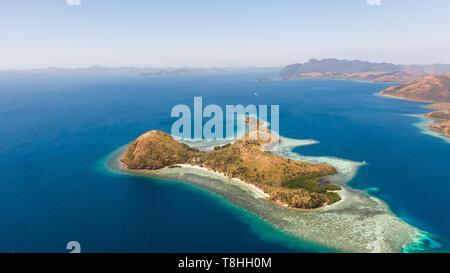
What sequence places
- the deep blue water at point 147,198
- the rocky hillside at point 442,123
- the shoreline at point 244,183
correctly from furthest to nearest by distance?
the rocky hillside at point 442,123, the shoreline at point 244,183, the deep blue water at point 147,198

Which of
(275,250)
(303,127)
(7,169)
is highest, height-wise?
(303,127)

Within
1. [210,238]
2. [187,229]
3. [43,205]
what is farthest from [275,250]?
[43,205]

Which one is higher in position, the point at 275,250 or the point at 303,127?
the point at 303,127

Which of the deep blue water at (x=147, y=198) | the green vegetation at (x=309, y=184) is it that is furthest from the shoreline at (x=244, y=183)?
the deep blue water at (x=147, y=198)

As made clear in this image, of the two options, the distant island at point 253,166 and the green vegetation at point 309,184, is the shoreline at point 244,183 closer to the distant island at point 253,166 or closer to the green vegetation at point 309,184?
the distant island at point 253,166

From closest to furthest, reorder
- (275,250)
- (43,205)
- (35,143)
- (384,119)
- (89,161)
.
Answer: (275,250) < (43,205) < (89,161) < (35,143) < (384,119)

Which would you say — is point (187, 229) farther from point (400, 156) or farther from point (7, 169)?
point (400, 156)

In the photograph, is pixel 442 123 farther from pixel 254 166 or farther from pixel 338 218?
pixel 254 166
